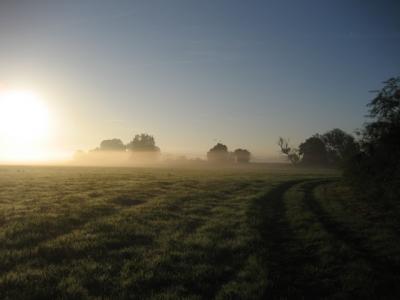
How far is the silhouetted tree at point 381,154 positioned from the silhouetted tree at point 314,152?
141 meters

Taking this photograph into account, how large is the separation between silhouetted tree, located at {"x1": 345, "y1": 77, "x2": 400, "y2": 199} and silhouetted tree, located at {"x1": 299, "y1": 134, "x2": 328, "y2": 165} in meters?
141

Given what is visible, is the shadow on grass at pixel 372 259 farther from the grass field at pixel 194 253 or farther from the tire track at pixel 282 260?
the tire track at pixel 282 260

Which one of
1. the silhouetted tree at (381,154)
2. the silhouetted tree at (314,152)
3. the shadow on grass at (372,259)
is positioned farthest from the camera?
the silhouetted tree at (314,152)

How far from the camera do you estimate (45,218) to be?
16406 millimetres

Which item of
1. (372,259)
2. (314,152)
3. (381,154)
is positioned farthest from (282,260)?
(314,152)

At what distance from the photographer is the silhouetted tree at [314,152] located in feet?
554

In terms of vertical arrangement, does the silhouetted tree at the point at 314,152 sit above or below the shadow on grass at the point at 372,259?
above

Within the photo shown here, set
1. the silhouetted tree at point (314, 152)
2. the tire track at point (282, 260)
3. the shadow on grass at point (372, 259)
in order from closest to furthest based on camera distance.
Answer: the tire track at point (282, 260)
the shadow on grass at point (372, 259)
the silhouetted tree at point (314, 152)

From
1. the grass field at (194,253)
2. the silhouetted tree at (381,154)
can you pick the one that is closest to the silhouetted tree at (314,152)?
the silhouetted tree at (381,154)

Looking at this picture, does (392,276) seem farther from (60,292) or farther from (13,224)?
(13,224)

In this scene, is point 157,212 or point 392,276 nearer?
point 392,276

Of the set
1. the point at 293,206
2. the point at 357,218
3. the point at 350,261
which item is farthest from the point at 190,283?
the point at 293,206

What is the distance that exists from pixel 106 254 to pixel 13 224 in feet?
21.8

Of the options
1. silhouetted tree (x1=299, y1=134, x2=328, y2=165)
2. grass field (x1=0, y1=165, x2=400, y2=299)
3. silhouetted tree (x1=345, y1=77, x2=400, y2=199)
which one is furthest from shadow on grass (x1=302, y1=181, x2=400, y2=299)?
silhouetted tree (x1=299, y1=134, x2=328, y2=165)
